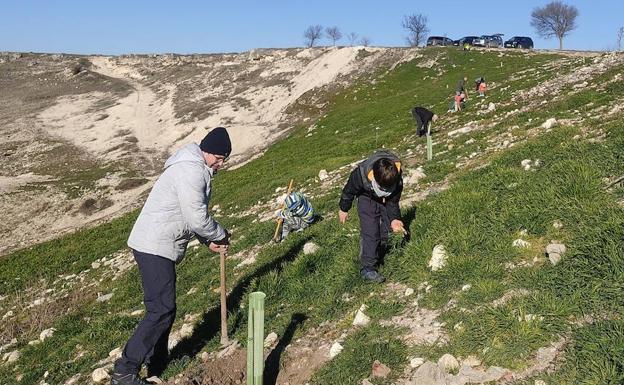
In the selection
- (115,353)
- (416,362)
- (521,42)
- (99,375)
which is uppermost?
(521,42)

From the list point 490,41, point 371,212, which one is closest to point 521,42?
point 490,41

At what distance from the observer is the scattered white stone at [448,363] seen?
464 cm

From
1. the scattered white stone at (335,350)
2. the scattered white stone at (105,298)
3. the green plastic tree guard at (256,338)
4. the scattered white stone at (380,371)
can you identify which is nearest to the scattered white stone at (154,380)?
the green plastic tree guard at (256,338)

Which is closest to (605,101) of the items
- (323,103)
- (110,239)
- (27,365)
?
(27,365)

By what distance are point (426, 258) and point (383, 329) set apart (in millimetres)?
1421

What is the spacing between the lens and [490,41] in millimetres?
57375

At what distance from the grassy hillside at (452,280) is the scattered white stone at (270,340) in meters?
0.10

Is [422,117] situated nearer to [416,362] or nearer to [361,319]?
[361,319]

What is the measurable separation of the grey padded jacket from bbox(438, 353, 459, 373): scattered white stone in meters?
2.68

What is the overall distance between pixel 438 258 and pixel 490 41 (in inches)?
2246

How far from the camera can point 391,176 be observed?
19.8ft

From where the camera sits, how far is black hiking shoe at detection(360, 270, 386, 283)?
6559 millimetres

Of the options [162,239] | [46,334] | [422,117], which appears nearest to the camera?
[162,239]

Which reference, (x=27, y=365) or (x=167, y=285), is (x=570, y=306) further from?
(x=27, y=365)
